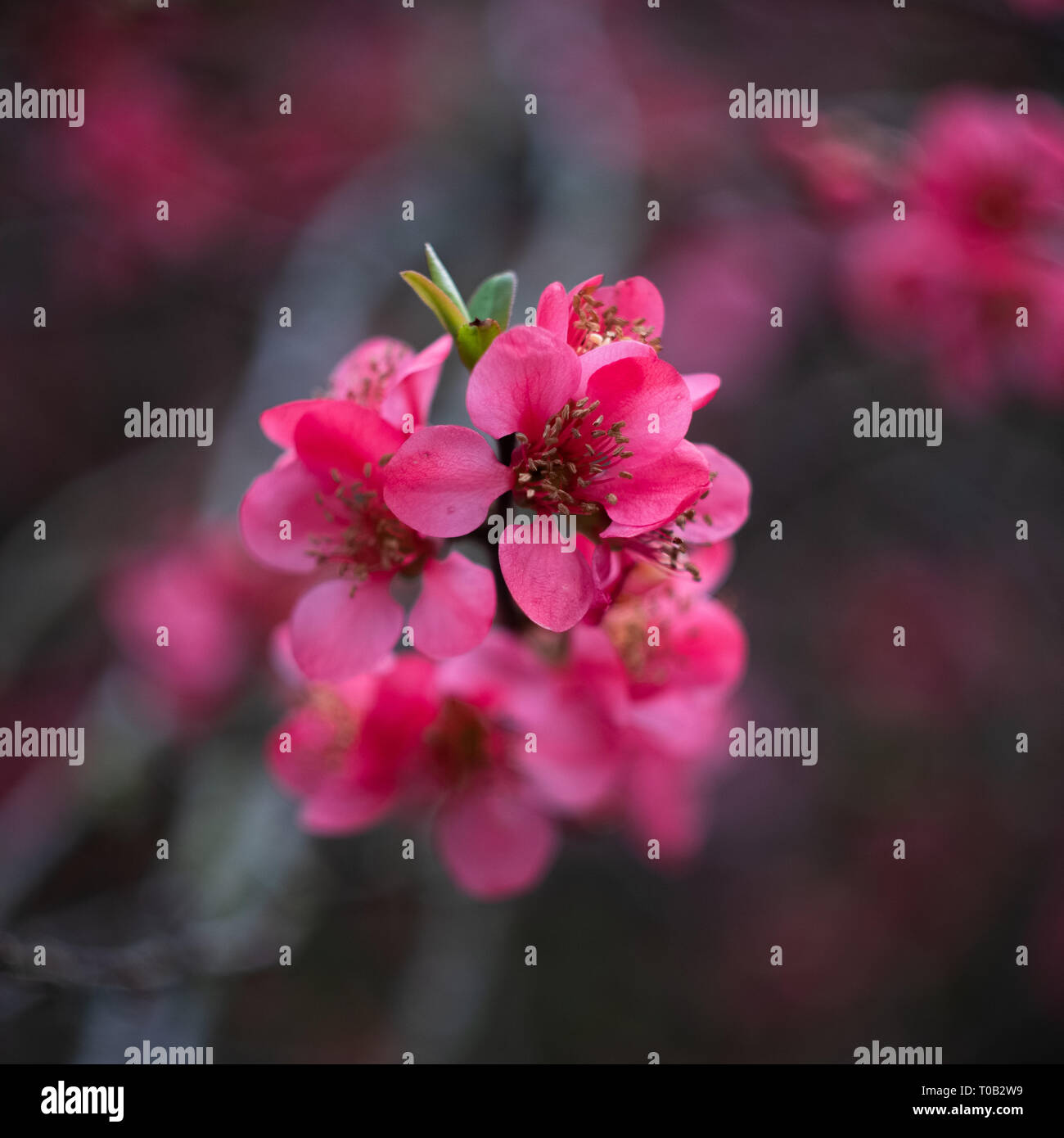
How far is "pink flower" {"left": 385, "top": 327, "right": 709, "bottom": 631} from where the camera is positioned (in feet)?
2.23

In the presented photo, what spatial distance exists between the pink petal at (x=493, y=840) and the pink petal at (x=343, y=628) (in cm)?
33

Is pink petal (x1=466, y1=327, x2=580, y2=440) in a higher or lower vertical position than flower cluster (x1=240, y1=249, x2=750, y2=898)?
higher

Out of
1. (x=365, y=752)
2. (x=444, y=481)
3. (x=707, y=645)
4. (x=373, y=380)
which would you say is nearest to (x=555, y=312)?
(x=444, y=481)

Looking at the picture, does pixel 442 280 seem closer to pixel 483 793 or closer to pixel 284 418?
pixel 284 418

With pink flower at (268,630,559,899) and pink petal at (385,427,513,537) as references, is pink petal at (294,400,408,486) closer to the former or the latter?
pink petal at (385,427,513,537)

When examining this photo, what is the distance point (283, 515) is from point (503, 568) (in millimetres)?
257

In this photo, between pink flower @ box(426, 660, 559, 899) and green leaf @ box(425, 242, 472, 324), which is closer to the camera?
green leaf @ box(425, 242, 472, 324)

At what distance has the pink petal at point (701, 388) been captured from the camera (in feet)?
2.40

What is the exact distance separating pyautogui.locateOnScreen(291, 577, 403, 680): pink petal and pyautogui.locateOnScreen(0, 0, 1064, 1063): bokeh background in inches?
41.1

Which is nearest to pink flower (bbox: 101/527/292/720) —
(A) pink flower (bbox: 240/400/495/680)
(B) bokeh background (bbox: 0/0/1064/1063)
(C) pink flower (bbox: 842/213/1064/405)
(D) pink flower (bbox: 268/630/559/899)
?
(B) bokeh background (bbox: 0/0/1064/1063)

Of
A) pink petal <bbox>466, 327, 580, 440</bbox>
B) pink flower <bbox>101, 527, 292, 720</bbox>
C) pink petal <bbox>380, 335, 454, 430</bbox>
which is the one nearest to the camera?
pink petal <bbox>466, 327, 580, 440</bbox>

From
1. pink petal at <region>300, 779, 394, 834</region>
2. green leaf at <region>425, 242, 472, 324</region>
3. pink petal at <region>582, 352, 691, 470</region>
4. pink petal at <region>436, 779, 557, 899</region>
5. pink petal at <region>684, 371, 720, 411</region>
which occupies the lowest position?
pink petal at <region>436, 779, 557, 899</region>

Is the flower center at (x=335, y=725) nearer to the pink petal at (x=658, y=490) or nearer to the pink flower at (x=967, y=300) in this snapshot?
the pink petal at (x=658, y=490)

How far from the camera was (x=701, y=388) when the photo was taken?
2.45ft
